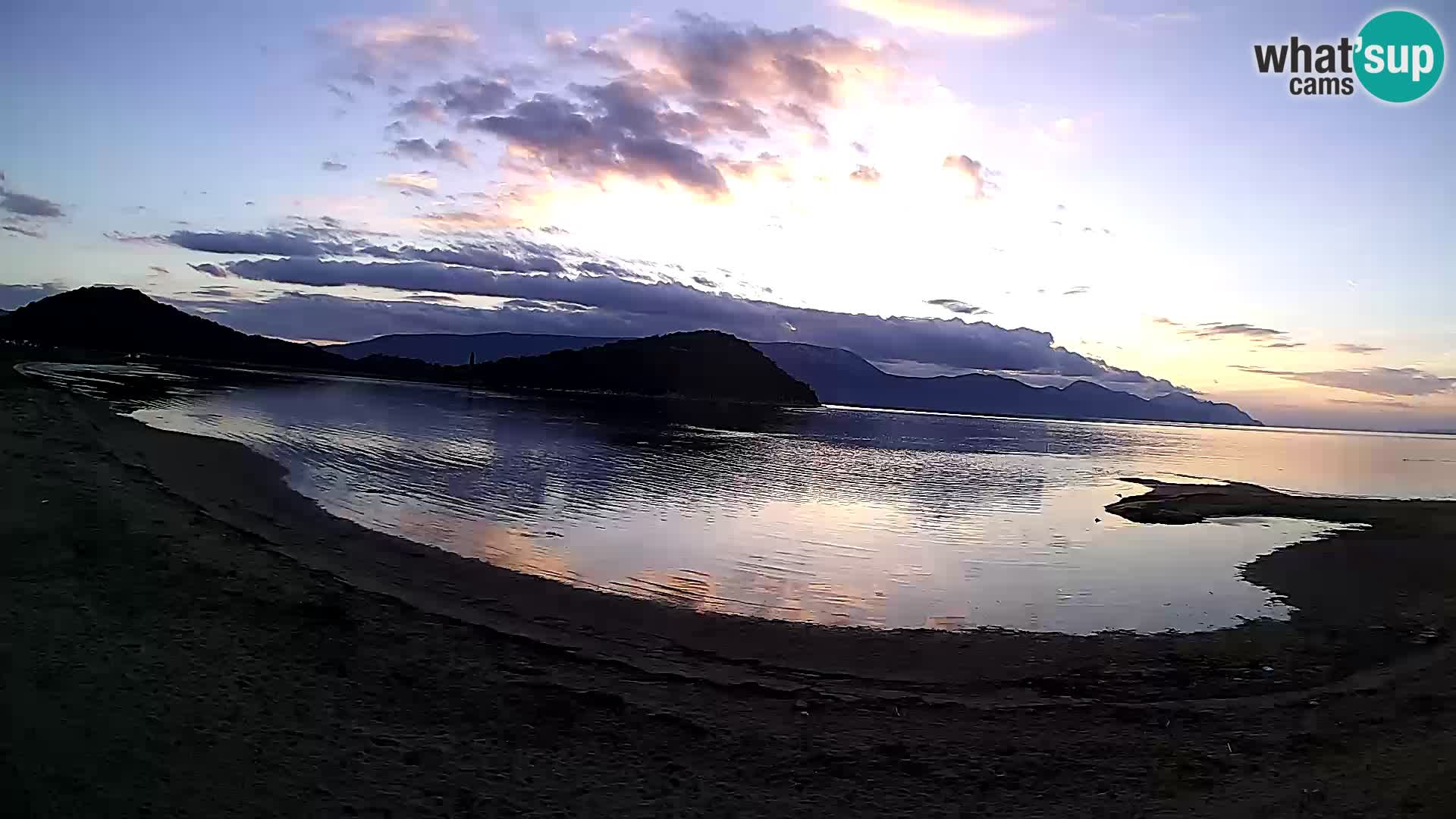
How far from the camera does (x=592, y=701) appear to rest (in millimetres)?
9578

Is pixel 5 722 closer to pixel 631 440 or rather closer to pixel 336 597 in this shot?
pixel 336 597

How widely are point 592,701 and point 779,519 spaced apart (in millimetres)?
17480

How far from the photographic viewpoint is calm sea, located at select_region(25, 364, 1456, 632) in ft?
56.1

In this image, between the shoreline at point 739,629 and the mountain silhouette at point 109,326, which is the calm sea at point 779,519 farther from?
the mountain silhouette at point 109,326

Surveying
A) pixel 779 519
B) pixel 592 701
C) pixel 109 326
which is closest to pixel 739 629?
pixel 592 701

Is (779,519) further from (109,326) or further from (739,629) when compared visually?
(109,326)

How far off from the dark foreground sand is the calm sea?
1.86 metres

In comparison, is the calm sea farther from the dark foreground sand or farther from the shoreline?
the dark foreground sand

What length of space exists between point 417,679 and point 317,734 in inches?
74.5

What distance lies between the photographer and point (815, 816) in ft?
23.6

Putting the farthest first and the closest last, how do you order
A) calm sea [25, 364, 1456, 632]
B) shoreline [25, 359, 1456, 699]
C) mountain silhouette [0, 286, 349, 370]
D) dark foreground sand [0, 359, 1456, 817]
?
1. mountain silhouette [0, 286, 349, 370]
2. calm sea [25, 364, 1456, 632]
3. shoreline [25, 359, 1456, 699]
4. dark foreground sand [0, 359, 1456, 817]

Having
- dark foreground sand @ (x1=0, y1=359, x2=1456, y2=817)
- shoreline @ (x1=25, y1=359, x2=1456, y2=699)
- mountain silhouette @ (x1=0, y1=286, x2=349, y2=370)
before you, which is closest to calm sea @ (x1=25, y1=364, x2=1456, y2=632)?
shoreline @ (x1=25, y1=359, x2=1456, y2=699)

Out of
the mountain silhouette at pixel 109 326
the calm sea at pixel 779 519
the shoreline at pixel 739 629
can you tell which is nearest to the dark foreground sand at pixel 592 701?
the shoreline at pixel 739 629

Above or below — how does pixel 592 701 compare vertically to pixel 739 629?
above
